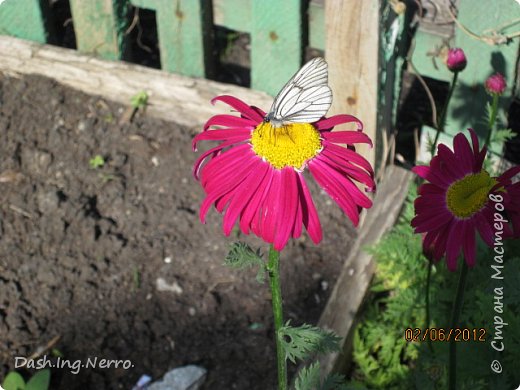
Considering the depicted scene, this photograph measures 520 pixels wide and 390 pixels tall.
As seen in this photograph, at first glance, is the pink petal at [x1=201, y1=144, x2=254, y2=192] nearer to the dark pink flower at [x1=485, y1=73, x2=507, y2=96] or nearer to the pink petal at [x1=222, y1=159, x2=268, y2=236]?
the pink petal at [x1=222, y1=159, x2=268, y2=236]

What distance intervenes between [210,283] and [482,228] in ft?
4.63

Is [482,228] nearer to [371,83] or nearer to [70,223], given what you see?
[371,83]

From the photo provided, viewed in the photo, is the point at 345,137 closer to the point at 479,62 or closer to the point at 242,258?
the point at 242,258

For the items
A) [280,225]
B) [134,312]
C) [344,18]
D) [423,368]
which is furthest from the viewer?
[134,312]

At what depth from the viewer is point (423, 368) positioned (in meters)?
2.15

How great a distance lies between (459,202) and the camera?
1.48 m

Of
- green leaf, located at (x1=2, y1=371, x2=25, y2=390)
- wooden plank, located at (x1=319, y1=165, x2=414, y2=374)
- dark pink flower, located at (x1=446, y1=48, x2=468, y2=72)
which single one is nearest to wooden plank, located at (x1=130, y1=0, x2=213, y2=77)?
wooden plank, located at (x1=319, y1=165, x2=414, y2=374)

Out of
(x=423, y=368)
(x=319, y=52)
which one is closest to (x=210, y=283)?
(x=423, y=368)

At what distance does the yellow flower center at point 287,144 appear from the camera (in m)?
1.46

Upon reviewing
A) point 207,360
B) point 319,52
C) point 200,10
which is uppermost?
point 200,10

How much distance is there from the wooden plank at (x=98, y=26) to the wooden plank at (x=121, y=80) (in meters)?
0.10

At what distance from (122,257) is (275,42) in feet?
3.26

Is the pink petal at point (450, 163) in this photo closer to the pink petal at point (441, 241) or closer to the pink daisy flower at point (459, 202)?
the pink daisy flower at point (459, 202)
